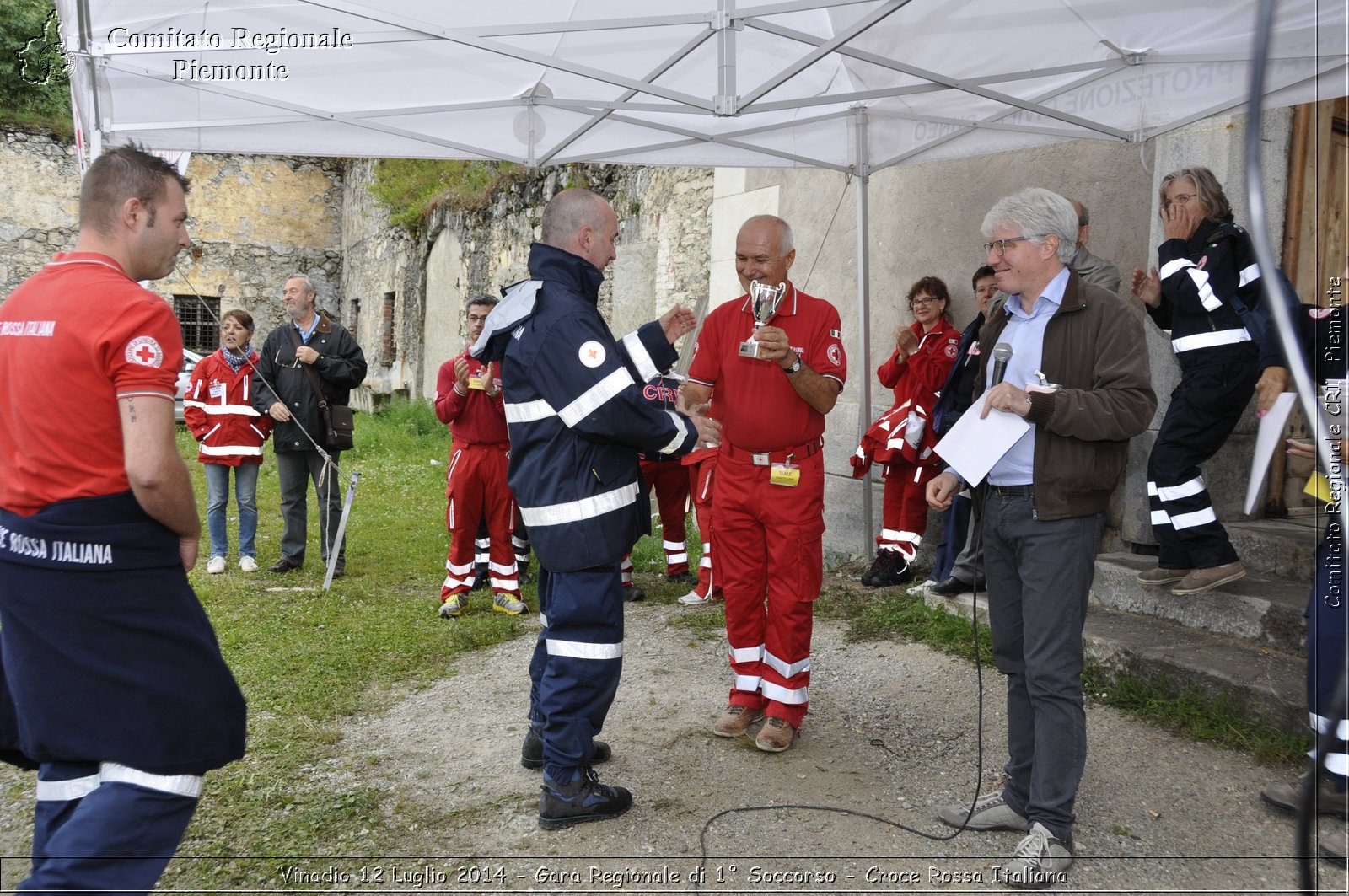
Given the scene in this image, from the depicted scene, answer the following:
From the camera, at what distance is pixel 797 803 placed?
349 cm

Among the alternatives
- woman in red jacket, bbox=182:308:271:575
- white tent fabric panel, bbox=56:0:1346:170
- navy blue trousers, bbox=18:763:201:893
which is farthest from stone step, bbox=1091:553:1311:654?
woman in red jacket, bbox=182:308:271:575

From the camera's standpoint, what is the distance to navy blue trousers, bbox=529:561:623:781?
327cm

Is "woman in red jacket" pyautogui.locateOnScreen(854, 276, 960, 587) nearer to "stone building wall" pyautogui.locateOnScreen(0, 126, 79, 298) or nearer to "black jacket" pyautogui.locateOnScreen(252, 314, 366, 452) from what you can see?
"black jacket" pyautogui.locateOnScreen(252, 314, 366, 452)

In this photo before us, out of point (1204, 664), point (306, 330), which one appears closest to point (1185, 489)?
point (1204, 664)

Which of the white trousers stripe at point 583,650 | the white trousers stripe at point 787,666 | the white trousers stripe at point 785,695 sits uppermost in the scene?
the white trousers stripe at point 583,650

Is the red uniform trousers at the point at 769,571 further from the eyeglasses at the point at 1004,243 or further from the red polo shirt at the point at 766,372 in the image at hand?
the eyeglasses at the point at 1004,243

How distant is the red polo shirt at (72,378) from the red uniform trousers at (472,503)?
397 cm

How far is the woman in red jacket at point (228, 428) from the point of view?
7.44m

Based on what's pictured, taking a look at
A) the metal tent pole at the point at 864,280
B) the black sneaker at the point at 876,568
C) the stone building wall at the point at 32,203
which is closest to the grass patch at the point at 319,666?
the black sneaker at the point at 876,568

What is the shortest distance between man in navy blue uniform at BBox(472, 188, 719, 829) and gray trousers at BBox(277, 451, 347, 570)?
14.9 feet

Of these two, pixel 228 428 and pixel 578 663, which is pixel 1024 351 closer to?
pixel 578 663

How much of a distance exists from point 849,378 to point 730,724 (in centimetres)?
393

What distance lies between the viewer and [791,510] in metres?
4.04

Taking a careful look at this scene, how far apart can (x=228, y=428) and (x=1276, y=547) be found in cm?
713
